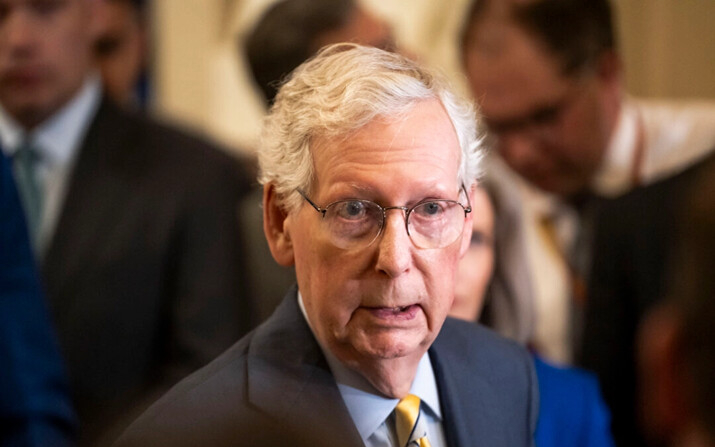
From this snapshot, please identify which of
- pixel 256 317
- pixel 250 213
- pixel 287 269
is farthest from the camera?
pixel 250 213

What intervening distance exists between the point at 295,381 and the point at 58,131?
1.03m

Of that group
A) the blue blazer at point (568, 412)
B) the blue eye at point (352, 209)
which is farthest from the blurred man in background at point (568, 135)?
the blue eye at point (352, 209)

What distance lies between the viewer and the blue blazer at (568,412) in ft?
2.93

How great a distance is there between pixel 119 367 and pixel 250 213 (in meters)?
0.48

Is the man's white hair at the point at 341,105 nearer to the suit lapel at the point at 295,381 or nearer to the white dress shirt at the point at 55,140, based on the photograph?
the suit lapel at the point at 295,381

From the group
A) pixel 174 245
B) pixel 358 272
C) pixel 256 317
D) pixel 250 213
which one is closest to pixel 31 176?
pixel 174 245

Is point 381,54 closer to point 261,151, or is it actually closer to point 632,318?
point 261,151

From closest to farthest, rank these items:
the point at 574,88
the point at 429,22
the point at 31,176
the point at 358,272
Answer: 1. the point at 358,272
2. the point at 31,176
3. the point at 574,88
4. the point at 429,22

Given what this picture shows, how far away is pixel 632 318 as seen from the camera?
1.50m

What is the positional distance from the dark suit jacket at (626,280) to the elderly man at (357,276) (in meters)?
0.72

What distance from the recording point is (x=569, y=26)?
69.1 inches

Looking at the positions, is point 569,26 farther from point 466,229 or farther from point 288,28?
point 466,229

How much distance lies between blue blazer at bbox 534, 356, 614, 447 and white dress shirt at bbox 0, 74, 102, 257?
1.00m

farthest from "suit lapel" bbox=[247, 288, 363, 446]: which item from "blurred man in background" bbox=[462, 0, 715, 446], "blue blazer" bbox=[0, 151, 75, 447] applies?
"blurred man in background" bbox=[462, 0, 715, 446]
